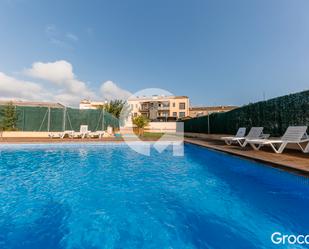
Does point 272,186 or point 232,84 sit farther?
point 232,84

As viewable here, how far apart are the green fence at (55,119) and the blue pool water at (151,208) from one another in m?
11.7

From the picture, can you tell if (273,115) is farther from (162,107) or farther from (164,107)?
(162,107)

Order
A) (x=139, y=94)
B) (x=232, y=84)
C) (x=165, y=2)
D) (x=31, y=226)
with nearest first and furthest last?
1. (x=31, y=226)
2. (x=165, y=2)
3. (x=232, y=84)
4. (x=139, y=94)

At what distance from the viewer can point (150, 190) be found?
468 centimetres

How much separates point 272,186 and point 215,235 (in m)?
2.70

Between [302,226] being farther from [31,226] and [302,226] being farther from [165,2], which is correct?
[165,2]

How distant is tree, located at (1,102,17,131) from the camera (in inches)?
613

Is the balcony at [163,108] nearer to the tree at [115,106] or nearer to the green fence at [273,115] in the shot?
the tree at [115,106]

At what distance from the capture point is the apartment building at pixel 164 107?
4622 cm

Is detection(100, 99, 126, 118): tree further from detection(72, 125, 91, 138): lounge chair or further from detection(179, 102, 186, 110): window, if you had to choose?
detection(72, 125, 91, 138): lounge chair

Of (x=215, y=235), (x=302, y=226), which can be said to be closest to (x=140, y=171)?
(x=215, y=235)
